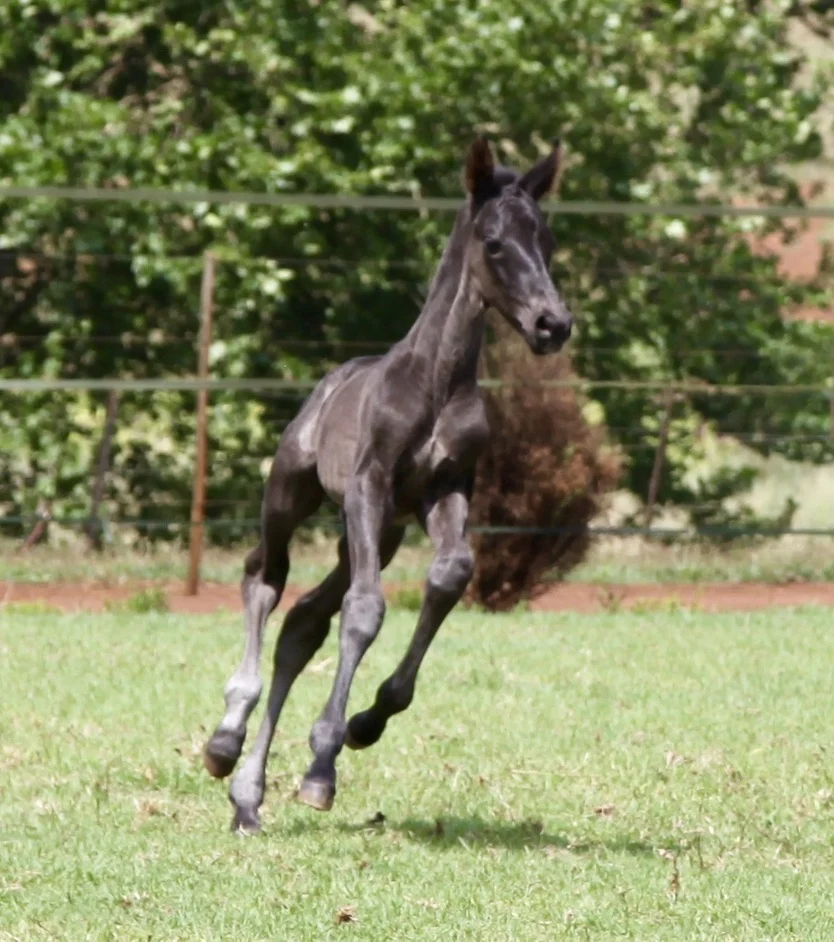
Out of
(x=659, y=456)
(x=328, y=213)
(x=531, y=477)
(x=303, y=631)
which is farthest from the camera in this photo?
(x=328, y=213)

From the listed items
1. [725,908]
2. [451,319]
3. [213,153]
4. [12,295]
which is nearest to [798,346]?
[213,153]

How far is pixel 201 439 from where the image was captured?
14758 millimetres

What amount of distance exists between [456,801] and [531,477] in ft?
21.1

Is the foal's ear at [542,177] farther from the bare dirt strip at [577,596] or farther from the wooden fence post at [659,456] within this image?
the wooden fence post at [659,456]

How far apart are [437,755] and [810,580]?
29.0ft

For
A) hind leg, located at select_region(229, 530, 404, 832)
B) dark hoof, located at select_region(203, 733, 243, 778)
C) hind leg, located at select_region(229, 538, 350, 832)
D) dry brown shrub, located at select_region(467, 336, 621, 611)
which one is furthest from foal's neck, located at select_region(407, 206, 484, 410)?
dry brown shrub, located at select_region(467, 336, 621, 611)

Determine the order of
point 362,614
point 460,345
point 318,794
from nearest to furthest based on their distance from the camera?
point 318,794 → point 362,614 → point 460,345

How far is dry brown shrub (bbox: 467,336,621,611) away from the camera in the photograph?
1302 cm

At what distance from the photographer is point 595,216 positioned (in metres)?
16.6

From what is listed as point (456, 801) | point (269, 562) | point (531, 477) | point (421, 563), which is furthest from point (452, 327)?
point (421, 563)

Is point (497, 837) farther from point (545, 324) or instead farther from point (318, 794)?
point (545, 324)

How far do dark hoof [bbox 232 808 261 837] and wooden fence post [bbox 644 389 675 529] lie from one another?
936 cm

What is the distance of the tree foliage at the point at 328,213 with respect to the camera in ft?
52.1

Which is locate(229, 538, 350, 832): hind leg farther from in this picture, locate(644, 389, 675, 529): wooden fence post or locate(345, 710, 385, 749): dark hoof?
locate(644, 389, 675, 529): wooden fence post
